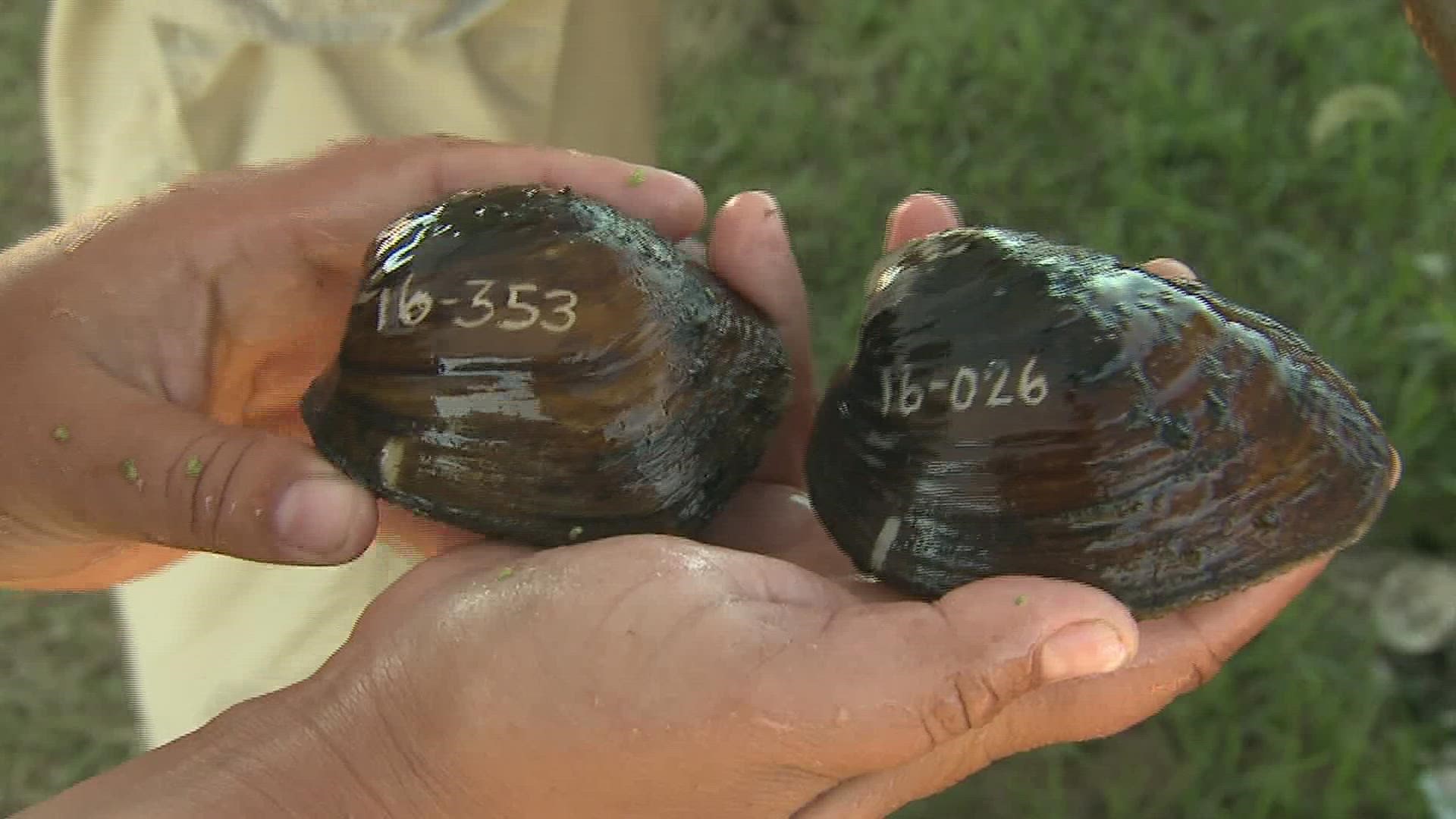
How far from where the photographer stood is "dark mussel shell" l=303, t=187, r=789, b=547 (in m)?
1.85

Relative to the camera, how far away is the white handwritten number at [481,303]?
1.85m

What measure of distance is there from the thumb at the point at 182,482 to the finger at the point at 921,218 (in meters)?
1.08

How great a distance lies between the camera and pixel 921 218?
230 cm

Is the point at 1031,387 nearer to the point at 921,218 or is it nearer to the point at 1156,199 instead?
the point at 921,218

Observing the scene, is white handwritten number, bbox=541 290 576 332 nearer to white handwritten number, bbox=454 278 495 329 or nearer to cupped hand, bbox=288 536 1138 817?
white handwritten number, bbox=454 278 495 329

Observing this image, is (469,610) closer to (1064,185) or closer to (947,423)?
(947,423)

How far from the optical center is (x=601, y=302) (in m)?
1.87

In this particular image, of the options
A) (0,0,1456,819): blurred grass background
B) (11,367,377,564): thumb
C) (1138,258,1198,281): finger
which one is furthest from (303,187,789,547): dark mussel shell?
(0,0,1456,819): blurred grass background

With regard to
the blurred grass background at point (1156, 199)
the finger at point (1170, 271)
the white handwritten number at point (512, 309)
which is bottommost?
the blurred grass background at point (1156, 199)

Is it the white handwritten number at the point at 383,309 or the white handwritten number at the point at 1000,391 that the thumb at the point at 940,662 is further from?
the white handwritten number at the point at 383,309

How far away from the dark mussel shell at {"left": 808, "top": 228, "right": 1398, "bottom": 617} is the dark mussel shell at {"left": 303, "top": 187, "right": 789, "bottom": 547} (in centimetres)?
31

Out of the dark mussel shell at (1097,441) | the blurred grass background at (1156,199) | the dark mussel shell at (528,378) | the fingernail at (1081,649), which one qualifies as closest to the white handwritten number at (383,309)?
the dark mussel shell at (528,378)

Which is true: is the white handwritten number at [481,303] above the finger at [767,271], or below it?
above

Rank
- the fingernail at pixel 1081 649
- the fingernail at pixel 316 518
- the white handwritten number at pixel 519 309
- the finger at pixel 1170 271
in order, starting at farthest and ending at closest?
the finger at pixel 1170 271 < the white handwritten number at pixel 519 309 < the fingernail at pixel 316 518 < the fingernail at pixel 1081 649
